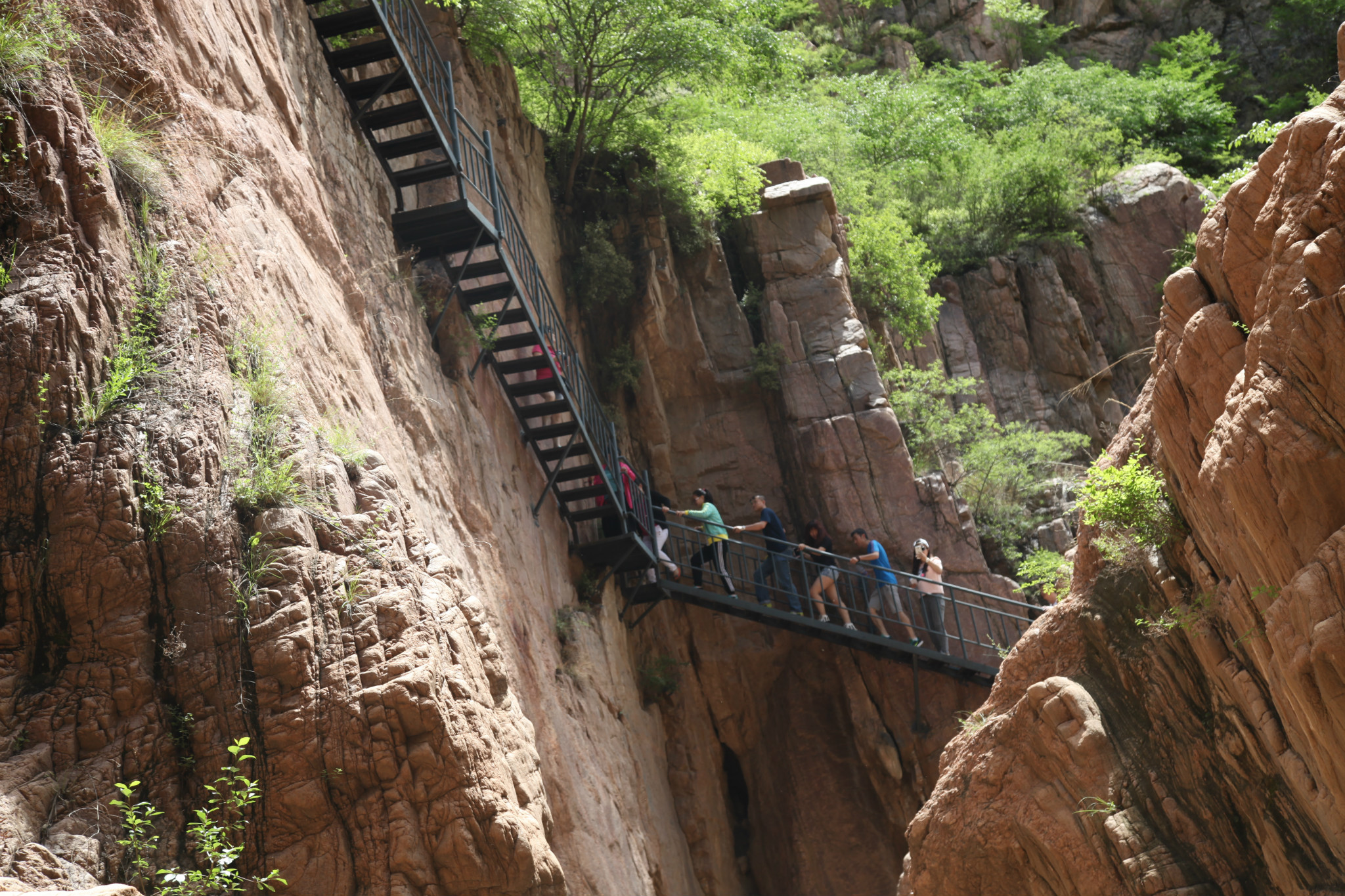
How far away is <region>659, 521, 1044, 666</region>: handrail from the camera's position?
49.6 feet

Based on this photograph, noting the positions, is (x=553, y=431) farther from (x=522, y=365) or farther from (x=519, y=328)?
(x=519, y=328)

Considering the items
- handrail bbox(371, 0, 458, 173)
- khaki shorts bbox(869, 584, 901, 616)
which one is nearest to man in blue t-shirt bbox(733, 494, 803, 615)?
khaki shorts bbox(869, 584, 901, 616)

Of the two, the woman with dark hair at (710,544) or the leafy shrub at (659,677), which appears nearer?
the woman with dark hair at (710,544)

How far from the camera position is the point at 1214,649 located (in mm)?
7352

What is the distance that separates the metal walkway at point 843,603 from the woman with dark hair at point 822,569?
0.03 meters

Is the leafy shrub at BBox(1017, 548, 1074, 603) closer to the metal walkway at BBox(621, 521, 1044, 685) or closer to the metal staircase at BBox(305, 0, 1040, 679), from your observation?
the metal walkway at BBox(621, 521, 1044, 685)

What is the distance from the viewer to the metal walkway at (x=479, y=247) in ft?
35.0

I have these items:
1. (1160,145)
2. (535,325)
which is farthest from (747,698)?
(1160,145)

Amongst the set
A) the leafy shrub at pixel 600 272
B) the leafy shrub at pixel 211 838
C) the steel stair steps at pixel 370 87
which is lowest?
the leafy shrub at pixel 211 838

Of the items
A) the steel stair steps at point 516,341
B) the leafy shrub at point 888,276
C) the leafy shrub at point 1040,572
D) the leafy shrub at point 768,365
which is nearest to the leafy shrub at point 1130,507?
the leafy shrub at point 1040,572

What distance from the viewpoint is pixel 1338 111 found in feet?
19.4

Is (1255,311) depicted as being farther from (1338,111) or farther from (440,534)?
(440,534)

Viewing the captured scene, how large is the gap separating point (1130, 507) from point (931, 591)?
7577 mm

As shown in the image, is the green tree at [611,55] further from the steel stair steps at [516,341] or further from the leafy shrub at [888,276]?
the steel stair steps at [516,341]
